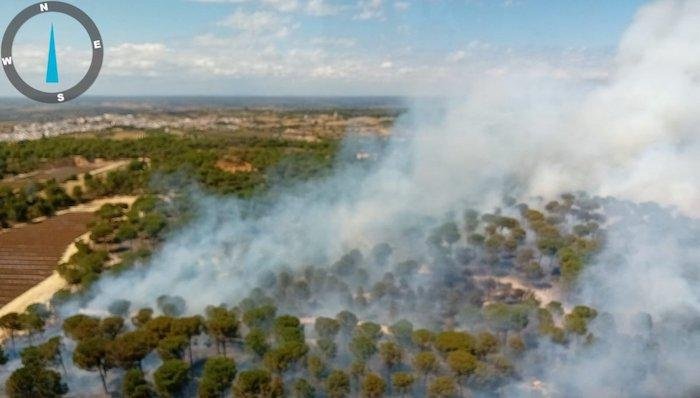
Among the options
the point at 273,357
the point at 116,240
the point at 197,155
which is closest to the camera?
the point at 273,357

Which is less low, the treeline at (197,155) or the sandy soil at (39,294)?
the treeline at (197,155)

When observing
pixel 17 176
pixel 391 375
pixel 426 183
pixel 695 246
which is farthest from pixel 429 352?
pixel 17 176

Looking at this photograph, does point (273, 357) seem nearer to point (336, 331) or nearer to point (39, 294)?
point (336, 331)

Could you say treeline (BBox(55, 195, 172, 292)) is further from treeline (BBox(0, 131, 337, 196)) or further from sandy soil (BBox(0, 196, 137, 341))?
treeline (BBox(0, 131, 337, 196))

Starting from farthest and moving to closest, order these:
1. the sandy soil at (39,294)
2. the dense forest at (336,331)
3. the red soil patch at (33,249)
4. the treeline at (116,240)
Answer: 1. the red soil patch at (33,249)
2. the treeline at (116,240)
3. the sandy soil at (39,294)
4. the dense forest at (336,331)

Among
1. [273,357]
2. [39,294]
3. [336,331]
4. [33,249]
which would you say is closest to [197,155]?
[33,249]

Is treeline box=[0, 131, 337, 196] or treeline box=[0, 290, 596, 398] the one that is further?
treeline box=[0, 131, 337, 196]

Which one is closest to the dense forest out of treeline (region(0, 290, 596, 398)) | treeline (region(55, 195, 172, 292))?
treeline (region(0, 290, 596, 398))

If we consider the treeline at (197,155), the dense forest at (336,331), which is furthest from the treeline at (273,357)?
the treeline at (197,155)

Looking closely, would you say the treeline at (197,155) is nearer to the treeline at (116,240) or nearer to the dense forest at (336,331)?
the treeline at (116,240)
